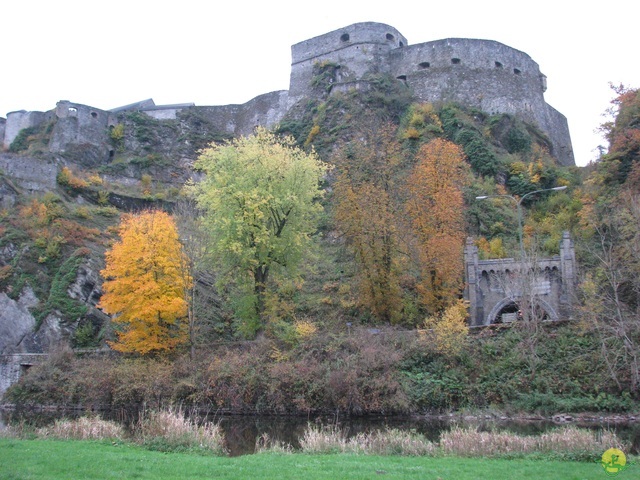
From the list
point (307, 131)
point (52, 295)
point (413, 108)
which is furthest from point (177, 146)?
point (52, 295)

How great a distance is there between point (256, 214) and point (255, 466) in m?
18.3

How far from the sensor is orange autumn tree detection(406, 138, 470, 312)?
30.4 m

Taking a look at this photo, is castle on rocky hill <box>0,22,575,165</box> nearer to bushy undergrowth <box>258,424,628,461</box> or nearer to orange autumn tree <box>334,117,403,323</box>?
orange autumn tree <box>334,117,403,323</box>

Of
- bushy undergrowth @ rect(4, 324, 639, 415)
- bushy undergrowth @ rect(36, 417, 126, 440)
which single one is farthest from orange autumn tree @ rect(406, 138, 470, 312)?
bushy undergrowth @ rect(36, 417, 126, 440)

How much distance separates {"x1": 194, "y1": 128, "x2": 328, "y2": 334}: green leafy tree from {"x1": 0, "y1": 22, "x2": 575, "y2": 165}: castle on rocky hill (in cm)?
2626

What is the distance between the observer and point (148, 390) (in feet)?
92.4

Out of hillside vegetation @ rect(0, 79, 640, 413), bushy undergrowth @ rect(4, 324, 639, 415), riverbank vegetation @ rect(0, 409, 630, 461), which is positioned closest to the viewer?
riverbank vegetation @ rect(0, 409, 630, 461)

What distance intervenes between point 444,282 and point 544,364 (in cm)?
654

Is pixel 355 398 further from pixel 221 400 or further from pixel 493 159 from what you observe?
pixel 493 159

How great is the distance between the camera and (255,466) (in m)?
13.2

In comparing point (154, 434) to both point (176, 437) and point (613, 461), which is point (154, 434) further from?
point (613, 461)

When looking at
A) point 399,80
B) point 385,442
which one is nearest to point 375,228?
point 385,442

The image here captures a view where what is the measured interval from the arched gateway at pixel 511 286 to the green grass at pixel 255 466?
17.3m

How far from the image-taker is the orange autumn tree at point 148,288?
101ft
